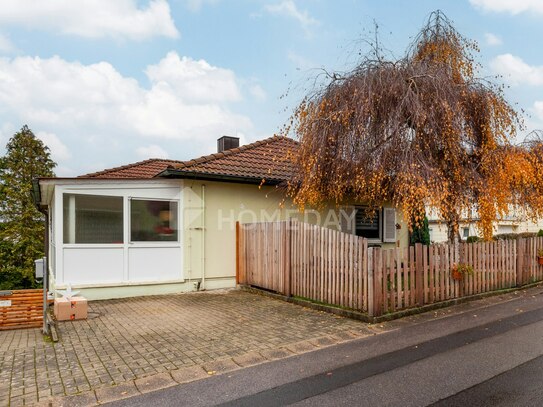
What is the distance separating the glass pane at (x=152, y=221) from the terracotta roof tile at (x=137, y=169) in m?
3.97

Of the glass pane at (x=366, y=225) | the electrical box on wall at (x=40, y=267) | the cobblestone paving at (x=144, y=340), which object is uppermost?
the glass pane at (x=366, y=225)

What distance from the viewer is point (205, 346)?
584 cm

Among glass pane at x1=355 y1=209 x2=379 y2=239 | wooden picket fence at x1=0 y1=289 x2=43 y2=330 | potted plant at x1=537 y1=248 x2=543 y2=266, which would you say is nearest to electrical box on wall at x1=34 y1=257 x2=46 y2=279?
wooden picket fence at x1=0 y1=289 x2=43 y2=330

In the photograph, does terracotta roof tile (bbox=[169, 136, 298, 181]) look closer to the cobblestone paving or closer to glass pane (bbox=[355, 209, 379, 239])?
glass pane (bbox=[355, 209, 379, 239])

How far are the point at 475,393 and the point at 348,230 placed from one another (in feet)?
31.3

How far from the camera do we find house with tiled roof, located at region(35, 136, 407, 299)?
9.47 meters

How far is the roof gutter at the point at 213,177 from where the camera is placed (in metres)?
10.0

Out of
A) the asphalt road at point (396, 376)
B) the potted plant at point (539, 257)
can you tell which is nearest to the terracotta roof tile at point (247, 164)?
the asphalt road at point (396, 376)

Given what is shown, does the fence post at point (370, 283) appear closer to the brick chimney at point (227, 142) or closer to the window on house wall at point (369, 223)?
the window on house wall at point (369, 223)

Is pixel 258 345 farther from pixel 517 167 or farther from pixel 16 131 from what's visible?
pixel 16 131

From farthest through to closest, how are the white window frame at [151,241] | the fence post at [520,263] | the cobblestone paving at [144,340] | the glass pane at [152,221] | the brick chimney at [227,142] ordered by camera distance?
1. the brick chimney at [227,142]
2. the fence post at [520,263]
3. the glass pane at [152,221]
4. the white window frame at [151,241]
5. the cobblestone paving at [144,340]

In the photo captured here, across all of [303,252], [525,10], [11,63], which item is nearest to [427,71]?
[525,10]

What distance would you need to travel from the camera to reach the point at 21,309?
7.18 metres

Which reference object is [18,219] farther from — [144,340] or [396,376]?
[396,376]
